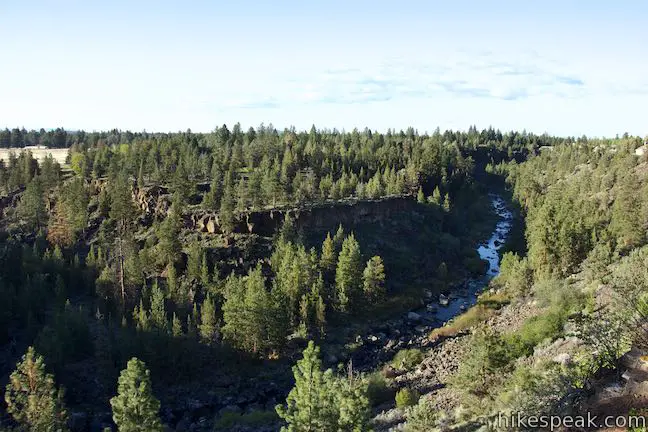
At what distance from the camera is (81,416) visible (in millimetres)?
57031

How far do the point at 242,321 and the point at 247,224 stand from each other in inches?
1454

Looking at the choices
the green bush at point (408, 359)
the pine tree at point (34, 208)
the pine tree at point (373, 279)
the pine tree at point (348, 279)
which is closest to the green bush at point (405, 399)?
the green bush at point (408, 359)

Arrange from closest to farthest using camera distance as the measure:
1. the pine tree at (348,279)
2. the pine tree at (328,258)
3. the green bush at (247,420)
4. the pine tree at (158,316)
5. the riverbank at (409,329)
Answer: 1. the green bush at (247,420)
2. the pine tree at (158,316)
3. the riverbank at (409,329)
4. the pine tree at (348,279)
5. the pine tree at (328,258)

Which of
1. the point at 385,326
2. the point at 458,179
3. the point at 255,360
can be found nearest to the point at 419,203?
the point at 458,179

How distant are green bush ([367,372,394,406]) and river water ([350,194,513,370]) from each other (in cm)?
1109

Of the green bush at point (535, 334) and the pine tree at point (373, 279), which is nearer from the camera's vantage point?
the green bush at point (535, 334)

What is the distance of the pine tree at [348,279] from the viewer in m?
82.1

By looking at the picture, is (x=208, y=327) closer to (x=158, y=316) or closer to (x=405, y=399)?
(x=158, y=316)

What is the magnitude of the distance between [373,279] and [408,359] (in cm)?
2396

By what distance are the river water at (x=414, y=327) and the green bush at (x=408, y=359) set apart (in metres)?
3.17

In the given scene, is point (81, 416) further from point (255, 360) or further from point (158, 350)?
point (255, 360)

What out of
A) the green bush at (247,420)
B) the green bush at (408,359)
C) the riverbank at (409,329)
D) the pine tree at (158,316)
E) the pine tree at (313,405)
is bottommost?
the green bush at (247,420)

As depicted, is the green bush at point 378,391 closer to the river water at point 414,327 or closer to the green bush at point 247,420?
the green bush at point 247,420

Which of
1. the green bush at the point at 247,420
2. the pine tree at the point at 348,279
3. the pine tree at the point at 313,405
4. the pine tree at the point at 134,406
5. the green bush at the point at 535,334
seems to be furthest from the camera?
the pine tree at the point at 348,279
